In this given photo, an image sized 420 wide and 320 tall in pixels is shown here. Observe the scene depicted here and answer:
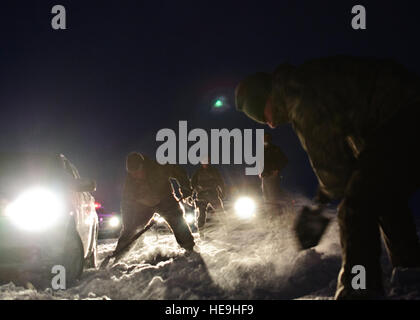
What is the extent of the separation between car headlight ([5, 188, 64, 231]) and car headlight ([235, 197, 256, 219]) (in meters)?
5.98

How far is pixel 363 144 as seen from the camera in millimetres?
2111

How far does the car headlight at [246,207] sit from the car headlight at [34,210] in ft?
19.6

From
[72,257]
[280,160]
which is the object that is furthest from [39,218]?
[280,160]

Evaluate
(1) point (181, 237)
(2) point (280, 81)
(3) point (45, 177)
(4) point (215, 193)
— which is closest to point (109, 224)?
(4) point (215, 193)

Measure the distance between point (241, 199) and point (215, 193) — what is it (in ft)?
2.44

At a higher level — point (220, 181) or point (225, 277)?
Answer: point (220, 181)

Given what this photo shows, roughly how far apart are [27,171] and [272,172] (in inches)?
208

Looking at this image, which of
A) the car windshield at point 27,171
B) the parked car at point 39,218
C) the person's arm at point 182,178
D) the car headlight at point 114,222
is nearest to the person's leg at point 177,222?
the person's arm at point 182,178

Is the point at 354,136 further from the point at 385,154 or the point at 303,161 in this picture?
the point at 303,161

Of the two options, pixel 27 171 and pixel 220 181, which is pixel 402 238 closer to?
pixel 27 171

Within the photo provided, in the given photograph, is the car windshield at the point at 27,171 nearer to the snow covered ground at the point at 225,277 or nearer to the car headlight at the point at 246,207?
the snow covered ground at the point at 225,277

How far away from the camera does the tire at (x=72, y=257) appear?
3.58 m

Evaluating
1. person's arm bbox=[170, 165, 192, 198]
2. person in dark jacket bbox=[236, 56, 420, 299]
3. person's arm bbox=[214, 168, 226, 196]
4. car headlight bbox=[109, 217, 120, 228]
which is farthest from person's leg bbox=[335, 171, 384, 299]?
car headlight bbox=[109, 217, 120, 228]

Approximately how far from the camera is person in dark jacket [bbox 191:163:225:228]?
8898 millimetres
